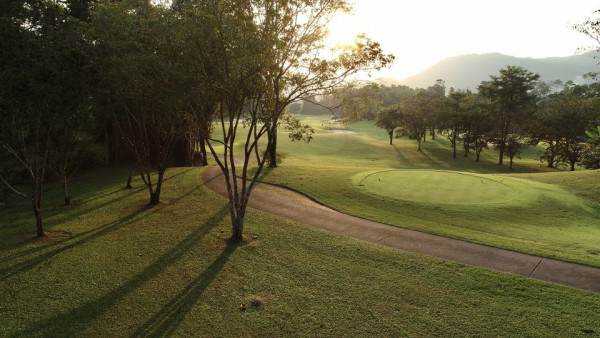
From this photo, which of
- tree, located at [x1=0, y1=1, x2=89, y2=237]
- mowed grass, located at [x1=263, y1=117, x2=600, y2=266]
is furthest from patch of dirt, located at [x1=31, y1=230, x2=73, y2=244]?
mowed grass, located at [x1=263, y1=117, x2=600, y2=266]

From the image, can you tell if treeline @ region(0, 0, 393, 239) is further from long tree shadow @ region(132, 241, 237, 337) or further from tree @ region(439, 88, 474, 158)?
tree @ region(439, 88, 474, 158)

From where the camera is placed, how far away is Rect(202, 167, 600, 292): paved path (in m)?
11.4

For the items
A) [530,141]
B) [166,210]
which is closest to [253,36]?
[166,210]

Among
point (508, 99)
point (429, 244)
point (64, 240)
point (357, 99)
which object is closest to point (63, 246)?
point (64, 240)

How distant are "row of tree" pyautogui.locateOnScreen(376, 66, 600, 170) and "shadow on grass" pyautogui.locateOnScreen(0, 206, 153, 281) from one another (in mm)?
56395

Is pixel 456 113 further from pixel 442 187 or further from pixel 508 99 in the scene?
pixel 442 187

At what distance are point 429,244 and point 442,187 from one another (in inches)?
407

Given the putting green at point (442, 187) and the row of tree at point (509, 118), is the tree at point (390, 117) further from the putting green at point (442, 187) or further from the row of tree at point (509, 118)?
the putting green at point (442, 187)

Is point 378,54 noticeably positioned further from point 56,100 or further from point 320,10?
point 56,100

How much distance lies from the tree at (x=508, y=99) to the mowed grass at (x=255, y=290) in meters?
53.6

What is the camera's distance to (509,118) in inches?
2345

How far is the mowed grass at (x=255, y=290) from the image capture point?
884 cm

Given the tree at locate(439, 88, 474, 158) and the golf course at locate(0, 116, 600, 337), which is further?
the tree at locate(439, 88, 474, 158)

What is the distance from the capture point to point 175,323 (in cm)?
902
